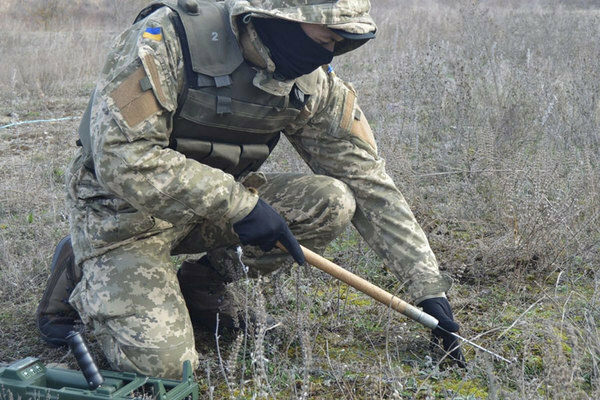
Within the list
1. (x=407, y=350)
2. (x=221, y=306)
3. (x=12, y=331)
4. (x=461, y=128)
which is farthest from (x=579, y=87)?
(x=12, y=331)

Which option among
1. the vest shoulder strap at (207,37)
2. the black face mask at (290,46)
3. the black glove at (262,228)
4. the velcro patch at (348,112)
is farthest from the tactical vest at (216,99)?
the black glove at (262,228)

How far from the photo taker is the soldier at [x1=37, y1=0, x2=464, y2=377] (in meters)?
2.55

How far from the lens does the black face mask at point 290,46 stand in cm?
266

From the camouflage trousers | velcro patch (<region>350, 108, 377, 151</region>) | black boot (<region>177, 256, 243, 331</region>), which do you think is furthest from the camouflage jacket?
black boot (<region>177, 256, 243, 331</region>)

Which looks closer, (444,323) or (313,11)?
(313,11)

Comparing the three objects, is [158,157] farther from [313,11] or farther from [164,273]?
[313,11]

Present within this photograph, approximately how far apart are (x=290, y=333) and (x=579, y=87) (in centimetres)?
333

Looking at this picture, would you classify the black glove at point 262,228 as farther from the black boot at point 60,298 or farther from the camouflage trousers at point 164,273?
the black boot at point 60,298

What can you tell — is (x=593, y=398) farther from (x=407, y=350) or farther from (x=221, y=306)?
(x=221, y=306)

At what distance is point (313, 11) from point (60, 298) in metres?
1.71

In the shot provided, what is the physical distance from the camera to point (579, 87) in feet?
16.7

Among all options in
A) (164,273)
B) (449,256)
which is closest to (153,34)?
(164,273)

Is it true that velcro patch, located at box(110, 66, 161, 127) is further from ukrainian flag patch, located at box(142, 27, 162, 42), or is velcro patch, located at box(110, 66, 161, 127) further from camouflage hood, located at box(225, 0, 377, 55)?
camouflage hood, located at box(225, 0, 377, 55)

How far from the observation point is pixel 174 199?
259cm
